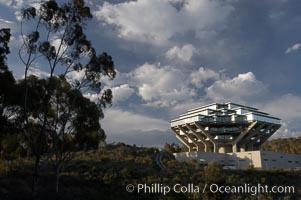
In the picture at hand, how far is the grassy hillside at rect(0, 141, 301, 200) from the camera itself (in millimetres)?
32791

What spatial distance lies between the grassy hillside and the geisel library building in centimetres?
2234

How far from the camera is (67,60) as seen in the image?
80.5 feet

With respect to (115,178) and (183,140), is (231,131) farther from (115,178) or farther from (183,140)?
(115,178)

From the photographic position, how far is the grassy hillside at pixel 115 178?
3279 centimetres

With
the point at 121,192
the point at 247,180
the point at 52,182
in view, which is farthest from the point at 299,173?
the point at 52,182

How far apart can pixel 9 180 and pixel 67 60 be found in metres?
15.5

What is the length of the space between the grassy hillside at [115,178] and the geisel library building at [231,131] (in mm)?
22337

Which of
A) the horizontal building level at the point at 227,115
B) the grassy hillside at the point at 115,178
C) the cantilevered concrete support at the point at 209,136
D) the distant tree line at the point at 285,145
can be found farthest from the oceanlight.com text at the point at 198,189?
the distant tree line at the point at 285,145

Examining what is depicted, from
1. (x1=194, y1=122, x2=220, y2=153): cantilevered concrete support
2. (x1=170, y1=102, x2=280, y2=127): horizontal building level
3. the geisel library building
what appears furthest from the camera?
(x1=194, y1=122, x2=220, y2=153): cantilevered concrete support

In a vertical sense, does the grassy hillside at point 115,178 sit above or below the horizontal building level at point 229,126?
below

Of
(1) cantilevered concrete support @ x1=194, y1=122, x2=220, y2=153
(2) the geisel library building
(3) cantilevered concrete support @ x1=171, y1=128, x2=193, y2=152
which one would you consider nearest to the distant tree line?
(2) the geisel library building

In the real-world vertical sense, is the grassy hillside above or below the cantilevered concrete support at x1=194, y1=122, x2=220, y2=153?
below
